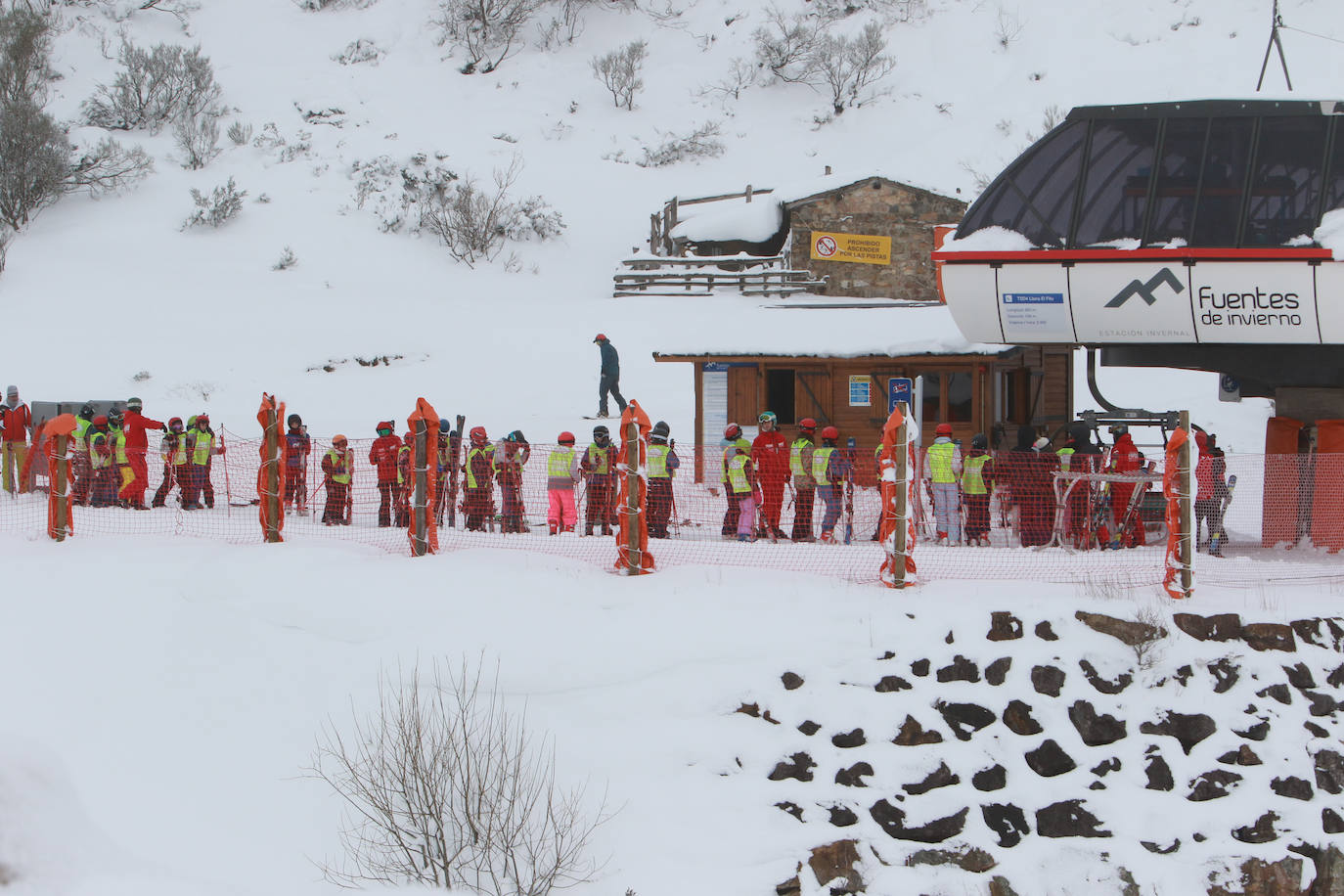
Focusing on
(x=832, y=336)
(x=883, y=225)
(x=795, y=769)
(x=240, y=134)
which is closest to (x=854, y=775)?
(x=795, y=769)

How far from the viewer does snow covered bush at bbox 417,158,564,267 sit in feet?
123

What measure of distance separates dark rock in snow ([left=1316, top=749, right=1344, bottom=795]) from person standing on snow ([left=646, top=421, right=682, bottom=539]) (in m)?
6.77

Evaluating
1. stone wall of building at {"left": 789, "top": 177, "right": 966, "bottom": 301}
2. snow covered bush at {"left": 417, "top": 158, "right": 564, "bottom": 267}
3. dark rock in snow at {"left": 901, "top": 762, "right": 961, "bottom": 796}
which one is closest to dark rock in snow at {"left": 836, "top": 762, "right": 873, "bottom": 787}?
dark rock in snow at {"left": 901, "top": 762, "right": 961, "bottom": 796}

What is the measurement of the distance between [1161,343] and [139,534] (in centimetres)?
1112

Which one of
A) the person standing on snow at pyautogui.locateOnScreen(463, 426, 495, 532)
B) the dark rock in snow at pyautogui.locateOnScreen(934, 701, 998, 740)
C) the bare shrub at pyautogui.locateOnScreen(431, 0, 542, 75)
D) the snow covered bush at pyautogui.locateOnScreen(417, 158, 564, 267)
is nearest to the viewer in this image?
the dark rock in snow at pyautogui.locateOnScreen(934, 701, 998, 740)

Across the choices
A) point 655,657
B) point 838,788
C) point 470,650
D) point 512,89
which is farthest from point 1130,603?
point 512,89

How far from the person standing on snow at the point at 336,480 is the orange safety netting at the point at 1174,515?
9045 mm

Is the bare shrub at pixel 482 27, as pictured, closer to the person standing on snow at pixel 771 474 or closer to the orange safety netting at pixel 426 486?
the person standing on snow at pixel 771 474

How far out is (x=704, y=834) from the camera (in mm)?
8797

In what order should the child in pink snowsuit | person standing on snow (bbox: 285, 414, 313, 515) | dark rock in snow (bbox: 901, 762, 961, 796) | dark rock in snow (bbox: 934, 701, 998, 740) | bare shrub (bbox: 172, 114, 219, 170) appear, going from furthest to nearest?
bare shrub (bbox: 172, 114, 219, 170), person standing on snow (bbox: 285, 414, 313, 515), the child in pink snowsuit, dark rock in snow (bbox: 934, 701, 998, 740), dark rock in snow (bbox: 901, 762, 961, 796)

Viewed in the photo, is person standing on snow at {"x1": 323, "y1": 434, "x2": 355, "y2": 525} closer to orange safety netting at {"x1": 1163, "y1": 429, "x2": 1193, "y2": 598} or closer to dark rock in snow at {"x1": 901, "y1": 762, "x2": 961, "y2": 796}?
dark rock in snow at {"x1": 901, "y1": 762, "x2": 961, "y2": 796}

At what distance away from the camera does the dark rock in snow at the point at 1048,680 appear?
9844mm

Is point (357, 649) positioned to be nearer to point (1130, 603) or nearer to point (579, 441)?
point (1130, 603)

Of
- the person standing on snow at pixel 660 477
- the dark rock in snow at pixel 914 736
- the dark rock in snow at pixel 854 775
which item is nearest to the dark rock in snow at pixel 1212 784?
the dark rock in snow at pixel 914 736
